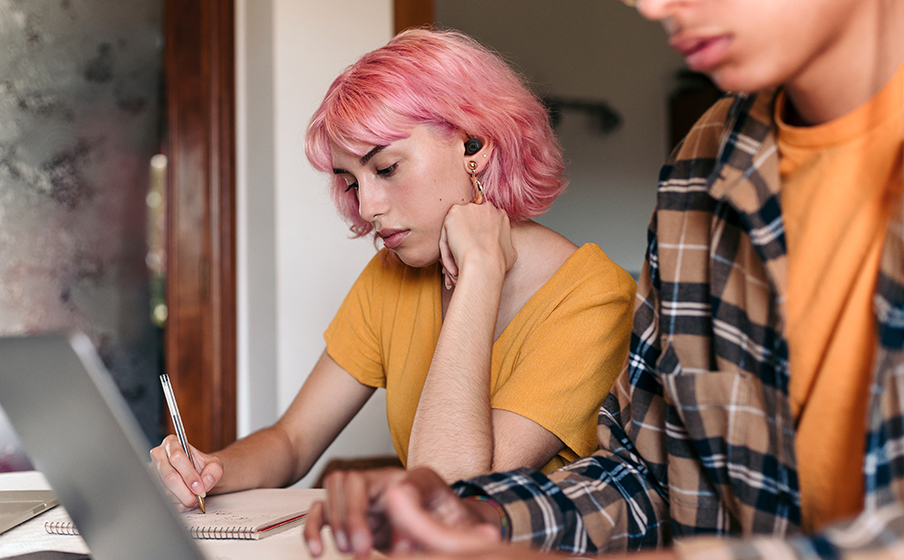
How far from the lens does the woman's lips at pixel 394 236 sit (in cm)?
127

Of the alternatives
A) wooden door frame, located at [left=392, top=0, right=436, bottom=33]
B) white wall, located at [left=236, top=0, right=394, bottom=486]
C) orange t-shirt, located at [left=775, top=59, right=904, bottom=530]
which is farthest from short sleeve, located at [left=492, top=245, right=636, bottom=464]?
wooden door frame, located at [left=392, top=0, right=436, bottom=33]

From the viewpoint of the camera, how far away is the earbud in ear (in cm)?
127

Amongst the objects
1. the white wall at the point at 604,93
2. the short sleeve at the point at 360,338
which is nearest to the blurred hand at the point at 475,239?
the short sleeve at the point at 360,338

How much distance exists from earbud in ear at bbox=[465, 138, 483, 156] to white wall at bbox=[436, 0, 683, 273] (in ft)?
10.5

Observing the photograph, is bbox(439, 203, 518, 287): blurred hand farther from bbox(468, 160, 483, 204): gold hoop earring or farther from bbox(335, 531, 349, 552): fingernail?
bbox(335, 531, 349, 552): fingernail

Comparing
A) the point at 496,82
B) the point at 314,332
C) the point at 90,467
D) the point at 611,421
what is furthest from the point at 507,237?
the point at 314,332

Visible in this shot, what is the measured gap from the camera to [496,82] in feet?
4.24

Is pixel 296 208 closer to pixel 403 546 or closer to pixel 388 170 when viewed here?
pixel 388 170

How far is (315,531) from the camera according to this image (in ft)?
1.95

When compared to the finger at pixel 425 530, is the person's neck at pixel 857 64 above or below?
above

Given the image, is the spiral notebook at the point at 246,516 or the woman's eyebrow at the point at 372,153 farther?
the woman's eyebrow at the point at 372,153

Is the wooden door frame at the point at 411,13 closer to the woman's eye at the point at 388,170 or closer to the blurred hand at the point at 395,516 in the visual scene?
the woman's eye at the point at 388,170

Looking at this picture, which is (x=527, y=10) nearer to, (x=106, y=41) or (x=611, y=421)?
(x=106, y=41)

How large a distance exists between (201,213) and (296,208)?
1.30ft
